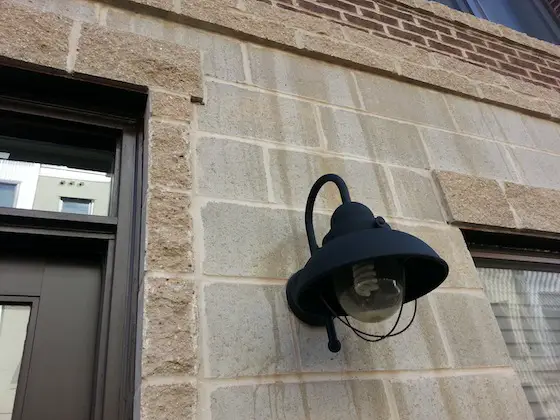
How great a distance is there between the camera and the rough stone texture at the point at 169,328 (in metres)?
1.11

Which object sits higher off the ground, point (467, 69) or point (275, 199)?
point (467, 69)

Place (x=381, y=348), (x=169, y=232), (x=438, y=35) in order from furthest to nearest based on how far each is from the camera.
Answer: (x=438, y=35) < (x=381, y=348) < (x=169, y=232)

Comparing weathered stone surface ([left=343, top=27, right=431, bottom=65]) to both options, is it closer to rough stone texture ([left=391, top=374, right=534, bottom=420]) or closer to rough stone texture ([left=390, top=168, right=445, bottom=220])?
rough stone texture ([left=390, top=168, right=445, bottom=220])

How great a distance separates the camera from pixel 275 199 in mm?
1552

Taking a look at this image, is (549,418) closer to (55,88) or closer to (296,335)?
(296,335)

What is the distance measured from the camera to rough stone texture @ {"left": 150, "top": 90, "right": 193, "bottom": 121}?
1529 millimetres

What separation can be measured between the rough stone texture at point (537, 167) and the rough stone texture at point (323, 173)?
2.99 ft

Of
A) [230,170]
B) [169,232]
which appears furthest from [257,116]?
[169,232]

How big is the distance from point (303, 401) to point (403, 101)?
1483 millimetres

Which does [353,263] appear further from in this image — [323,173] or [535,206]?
[535,206]

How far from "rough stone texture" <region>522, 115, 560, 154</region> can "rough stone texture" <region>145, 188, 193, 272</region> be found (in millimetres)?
1969

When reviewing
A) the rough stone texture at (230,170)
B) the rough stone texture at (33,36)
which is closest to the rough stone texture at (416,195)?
the rough stone texture at (230,170)

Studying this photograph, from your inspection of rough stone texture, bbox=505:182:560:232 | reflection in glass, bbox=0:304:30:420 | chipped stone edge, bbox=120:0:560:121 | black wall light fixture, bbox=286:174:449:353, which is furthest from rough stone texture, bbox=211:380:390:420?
chipped stone edge, bbox=120:0:560:121

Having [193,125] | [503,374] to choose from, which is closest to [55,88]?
[193,125]
